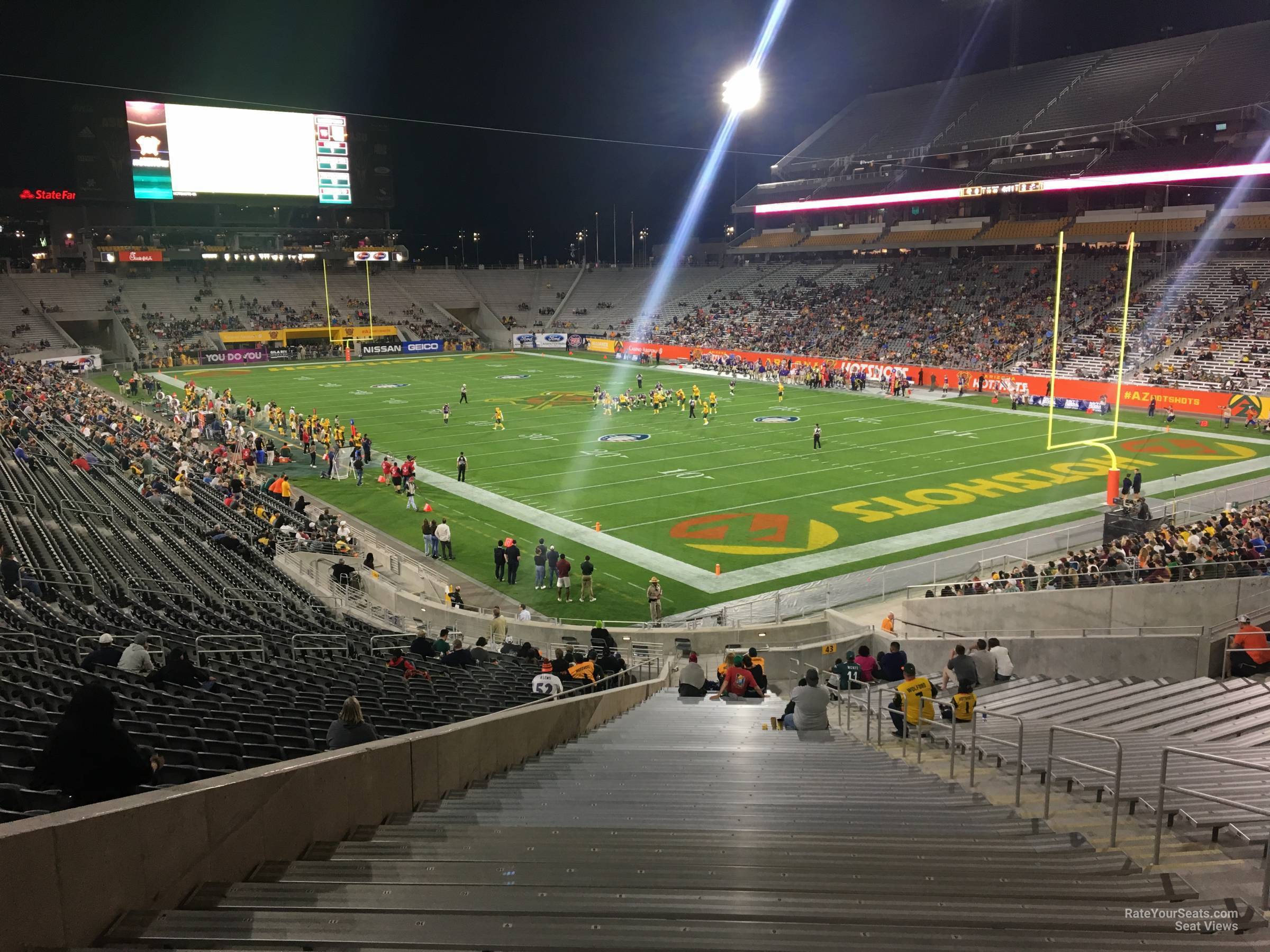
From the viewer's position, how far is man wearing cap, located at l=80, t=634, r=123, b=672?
8.18m

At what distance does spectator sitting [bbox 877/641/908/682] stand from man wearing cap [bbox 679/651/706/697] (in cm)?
241

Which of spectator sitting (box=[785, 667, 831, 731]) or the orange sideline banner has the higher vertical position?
the orange sideline banner

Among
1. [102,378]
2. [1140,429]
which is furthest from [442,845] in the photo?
[102,378]

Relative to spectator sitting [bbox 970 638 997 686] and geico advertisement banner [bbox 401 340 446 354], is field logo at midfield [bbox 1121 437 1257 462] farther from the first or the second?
geico advertisement banner [bbox 401 340 446 354]

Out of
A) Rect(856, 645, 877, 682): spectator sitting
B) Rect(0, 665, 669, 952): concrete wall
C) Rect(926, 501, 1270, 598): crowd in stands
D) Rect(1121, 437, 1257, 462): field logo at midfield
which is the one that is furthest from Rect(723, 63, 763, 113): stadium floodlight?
Rect(0, 665, 669, 952): concrete wall

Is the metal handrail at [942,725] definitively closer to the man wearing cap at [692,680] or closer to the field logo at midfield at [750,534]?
the man wearing cap at [692,680]

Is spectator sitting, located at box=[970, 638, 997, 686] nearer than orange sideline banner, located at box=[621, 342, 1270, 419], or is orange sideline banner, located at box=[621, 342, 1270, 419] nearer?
spectator sitting, located at box=[970, 638, 997, 686]

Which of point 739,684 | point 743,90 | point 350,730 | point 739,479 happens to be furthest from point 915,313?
point 350,730

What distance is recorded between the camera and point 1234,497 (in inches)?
885

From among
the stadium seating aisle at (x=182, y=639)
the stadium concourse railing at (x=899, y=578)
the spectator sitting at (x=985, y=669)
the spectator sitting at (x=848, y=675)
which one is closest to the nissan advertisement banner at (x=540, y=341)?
the stadium seating aisle at (x=182, y=639)

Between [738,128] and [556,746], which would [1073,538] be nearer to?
[556,746]

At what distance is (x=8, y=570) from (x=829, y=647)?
11.6 metres

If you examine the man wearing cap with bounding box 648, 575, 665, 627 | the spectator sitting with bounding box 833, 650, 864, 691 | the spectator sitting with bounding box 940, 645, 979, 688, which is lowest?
the man wearing cap with bounding box 648, 575, 665, 627

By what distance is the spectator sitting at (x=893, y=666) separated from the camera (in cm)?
1177
